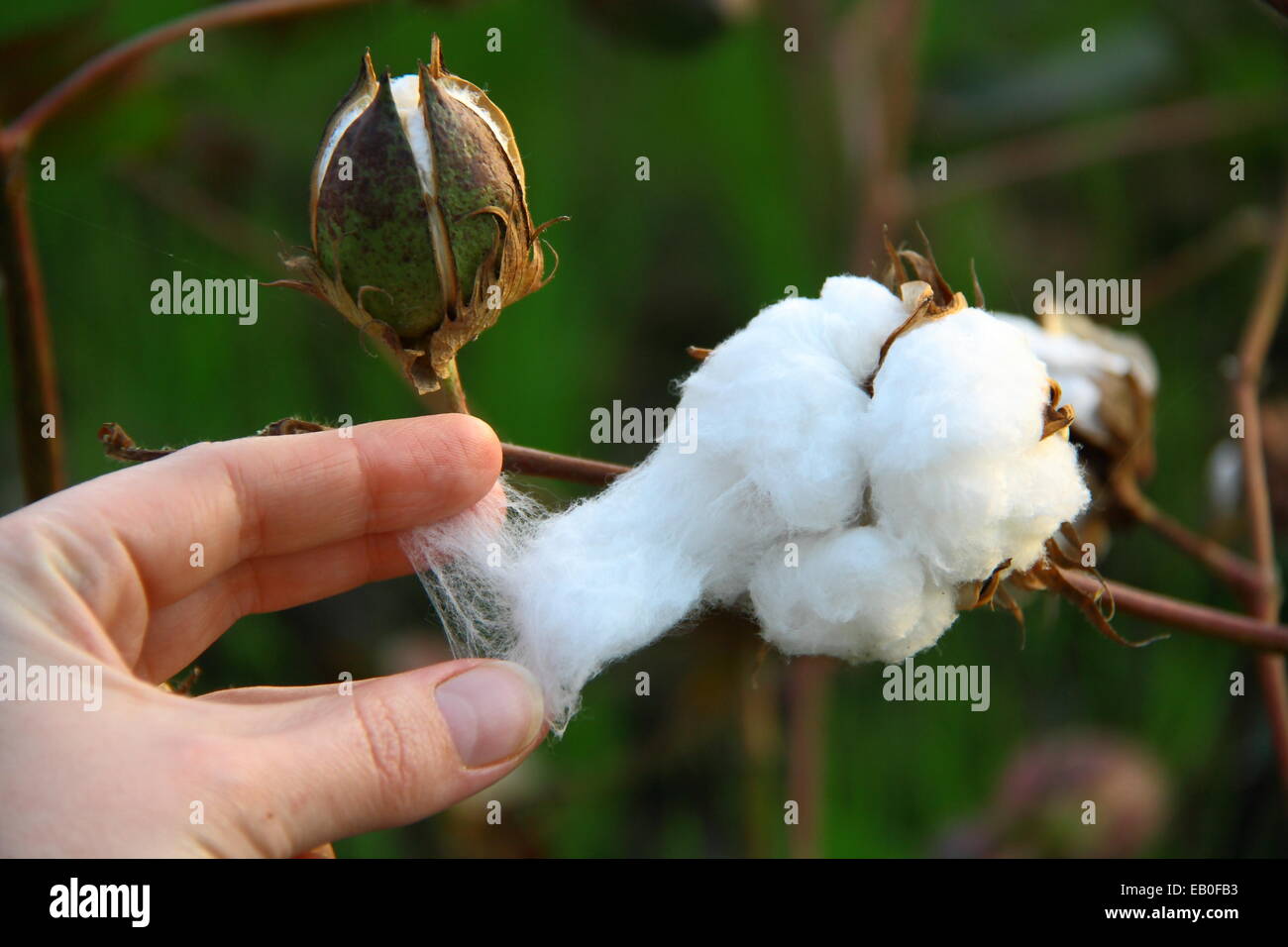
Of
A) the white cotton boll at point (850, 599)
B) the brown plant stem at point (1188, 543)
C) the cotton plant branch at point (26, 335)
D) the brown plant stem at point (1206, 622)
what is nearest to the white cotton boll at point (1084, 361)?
the brown plant stem at point (1188, 543)

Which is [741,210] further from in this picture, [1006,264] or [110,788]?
[110,788]

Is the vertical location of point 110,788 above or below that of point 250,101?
below

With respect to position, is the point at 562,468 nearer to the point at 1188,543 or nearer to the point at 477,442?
the point at 477,442

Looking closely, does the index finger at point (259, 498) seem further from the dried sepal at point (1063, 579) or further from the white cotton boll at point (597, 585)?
the dried sepal at point (1063, 579)

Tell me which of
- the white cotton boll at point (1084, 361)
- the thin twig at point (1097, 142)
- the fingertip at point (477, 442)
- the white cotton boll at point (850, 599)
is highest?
the thin twig at point (1097, 142)

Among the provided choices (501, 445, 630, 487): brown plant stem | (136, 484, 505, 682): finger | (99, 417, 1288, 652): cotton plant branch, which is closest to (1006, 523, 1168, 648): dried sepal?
(99, 417, 1288, 652): cotton plant branch

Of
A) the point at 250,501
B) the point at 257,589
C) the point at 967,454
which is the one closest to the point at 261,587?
the point at 257,589
